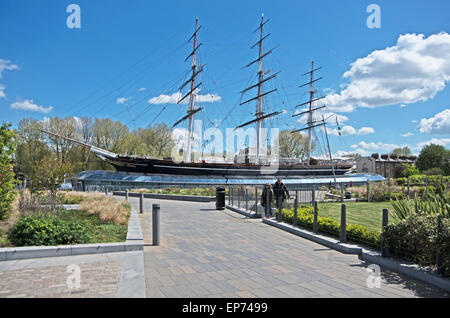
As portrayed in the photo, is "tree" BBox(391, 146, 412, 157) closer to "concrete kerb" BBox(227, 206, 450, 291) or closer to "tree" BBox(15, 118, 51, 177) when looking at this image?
"tree" BBox(15, 118, 51, 177)

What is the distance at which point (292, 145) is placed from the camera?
245 ft

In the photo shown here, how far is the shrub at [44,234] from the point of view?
6648mm

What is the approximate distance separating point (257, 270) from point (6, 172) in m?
8.14

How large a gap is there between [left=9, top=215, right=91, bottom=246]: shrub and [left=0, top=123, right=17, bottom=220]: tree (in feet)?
8.48

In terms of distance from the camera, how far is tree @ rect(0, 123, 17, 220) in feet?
29.8

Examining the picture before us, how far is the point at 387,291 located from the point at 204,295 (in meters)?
2.84

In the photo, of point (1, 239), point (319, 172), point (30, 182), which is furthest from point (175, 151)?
point (1, 239)

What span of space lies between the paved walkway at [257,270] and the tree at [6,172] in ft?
14.2

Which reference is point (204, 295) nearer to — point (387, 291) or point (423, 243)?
point (387, 291)

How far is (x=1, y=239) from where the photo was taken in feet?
22.6

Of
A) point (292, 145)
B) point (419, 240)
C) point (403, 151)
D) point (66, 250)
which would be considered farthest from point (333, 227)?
point (403, 151)

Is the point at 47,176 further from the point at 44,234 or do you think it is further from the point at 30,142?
the point at 30,142

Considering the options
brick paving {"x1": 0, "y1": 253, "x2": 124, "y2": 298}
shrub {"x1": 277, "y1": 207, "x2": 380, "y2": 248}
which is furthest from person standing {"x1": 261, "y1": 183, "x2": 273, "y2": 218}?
brick paving {"x1": 0, "y1": 253, "x2": 124, "y2": 298}

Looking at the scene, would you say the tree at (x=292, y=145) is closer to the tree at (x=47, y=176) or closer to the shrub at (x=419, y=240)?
the tree at (x=47, y=176)
